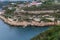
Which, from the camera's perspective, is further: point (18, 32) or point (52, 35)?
point (18, 32)

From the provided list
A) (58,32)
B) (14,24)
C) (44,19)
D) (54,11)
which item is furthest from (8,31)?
(58,32)

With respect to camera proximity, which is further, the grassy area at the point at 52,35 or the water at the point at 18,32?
the water at the point at 18,32

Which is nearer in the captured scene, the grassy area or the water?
the grassy area

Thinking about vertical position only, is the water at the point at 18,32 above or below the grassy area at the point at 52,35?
below

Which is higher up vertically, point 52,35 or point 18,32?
point 52,35

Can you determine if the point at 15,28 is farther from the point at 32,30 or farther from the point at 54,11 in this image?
the point at 54,11

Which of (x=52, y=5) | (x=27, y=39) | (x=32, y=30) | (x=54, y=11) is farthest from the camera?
(x=52, y=5)

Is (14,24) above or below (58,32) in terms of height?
below

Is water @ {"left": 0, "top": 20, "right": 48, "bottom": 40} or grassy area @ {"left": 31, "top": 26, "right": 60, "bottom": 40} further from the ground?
grassy area @ {"left": 31, "top": 26, "right": 60, "bottom": 40}
